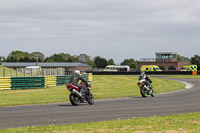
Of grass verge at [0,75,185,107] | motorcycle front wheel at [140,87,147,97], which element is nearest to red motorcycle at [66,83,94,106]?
grass verge at [0,75,185,107]

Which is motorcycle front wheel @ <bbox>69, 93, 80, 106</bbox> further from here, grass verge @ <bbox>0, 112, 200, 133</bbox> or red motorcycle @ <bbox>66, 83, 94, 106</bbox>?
grass verge @ <bbox>0, 112, 200, 133</bbox>

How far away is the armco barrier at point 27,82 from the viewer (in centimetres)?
3216

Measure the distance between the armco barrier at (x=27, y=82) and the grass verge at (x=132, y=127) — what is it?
2201cm

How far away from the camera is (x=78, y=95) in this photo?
660 inches

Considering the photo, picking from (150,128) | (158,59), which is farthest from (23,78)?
(158,59)

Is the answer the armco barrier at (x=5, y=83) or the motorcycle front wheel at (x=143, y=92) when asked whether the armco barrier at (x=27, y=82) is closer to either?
the armco barrier at (x=5, y=83)

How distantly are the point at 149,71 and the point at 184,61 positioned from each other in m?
39.4

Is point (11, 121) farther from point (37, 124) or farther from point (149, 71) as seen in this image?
point (149, 71)

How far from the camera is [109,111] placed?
1460 cm

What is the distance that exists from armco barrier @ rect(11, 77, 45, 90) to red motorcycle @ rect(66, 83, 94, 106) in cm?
1593

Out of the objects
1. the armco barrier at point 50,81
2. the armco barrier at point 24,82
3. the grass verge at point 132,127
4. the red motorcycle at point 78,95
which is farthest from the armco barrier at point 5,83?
the grass verge at point 132,127

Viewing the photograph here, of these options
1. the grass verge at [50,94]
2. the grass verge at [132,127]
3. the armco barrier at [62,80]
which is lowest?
the grass verge at [50,94]

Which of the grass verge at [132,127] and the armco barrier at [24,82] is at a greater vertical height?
the armco barrier at [24,82]

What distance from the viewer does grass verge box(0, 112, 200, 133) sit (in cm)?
959
